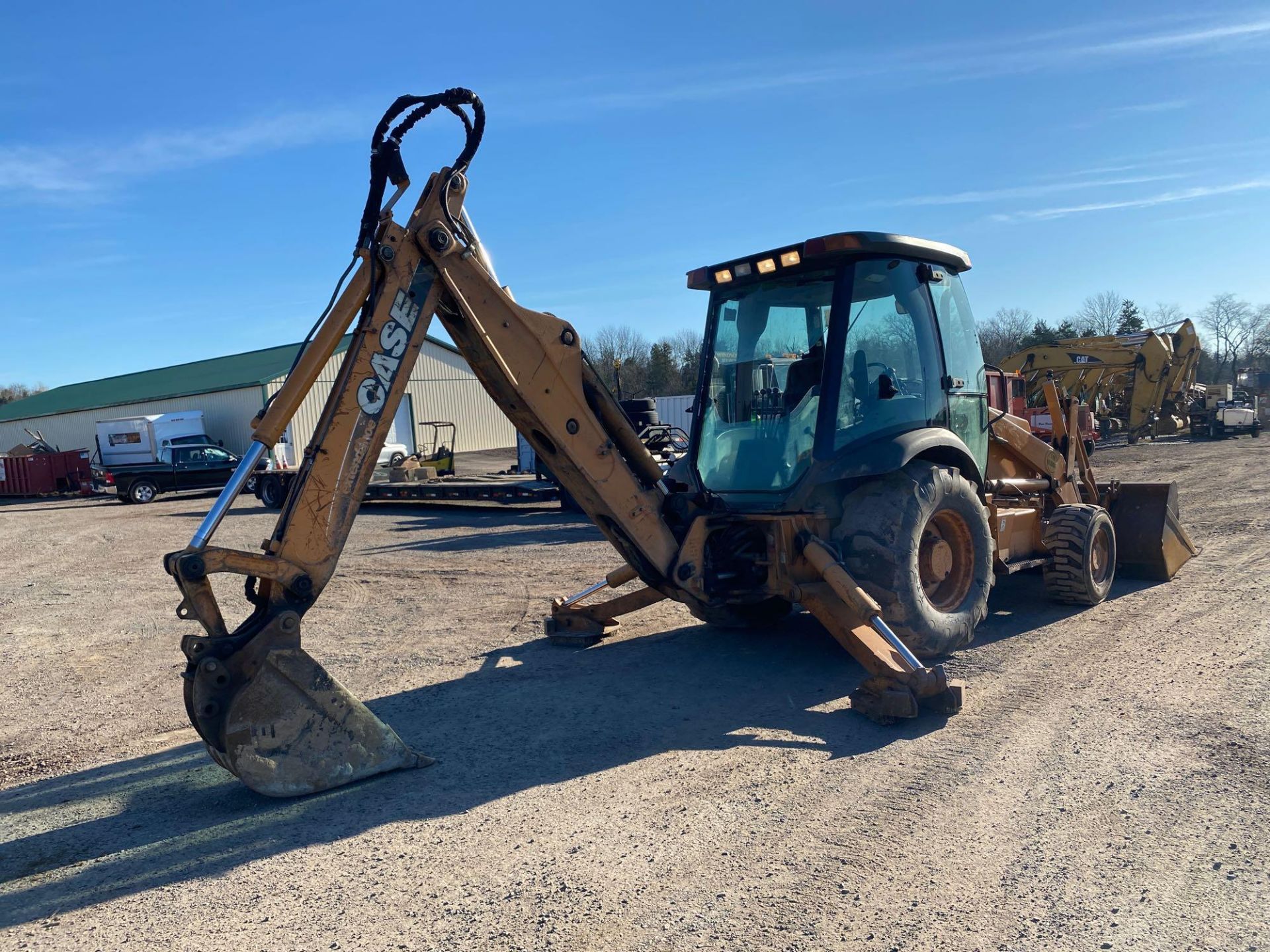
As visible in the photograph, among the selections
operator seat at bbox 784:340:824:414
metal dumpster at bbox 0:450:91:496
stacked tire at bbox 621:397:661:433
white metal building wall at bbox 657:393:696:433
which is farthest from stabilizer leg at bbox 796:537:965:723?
white metal building wall at bbox 657:393:696:433

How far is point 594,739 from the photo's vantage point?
522 centimetres

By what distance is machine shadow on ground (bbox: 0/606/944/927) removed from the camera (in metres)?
4.00

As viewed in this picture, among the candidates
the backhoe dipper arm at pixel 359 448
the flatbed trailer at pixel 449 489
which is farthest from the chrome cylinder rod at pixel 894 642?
the flatbed trailer at pixel 449 489

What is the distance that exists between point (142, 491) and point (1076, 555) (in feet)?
82.8

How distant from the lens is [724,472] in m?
6.71

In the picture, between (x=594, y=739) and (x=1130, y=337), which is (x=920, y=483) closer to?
(x=594, y=739)

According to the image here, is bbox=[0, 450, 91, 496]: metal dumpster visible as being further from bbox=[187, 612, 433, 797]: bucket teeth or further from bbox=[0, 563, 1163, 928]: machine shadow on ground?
bbox=[187, 612, 433, 797]: bucket teeth

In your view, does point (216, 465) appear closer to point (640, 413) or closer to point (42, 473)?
point (42, 473)

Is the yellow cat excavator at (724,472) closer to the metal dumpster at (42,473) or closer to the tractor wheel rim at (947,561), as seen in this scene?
the tractor wheel rim at (947,561)

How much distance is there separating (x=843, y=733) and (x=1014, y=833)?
4.37 ft

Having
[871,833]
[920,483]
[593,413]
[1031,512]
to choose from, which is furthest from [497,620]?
[871,833]

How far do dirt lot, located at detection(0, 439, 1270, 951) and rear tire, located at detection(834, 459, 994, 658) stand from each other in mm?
394

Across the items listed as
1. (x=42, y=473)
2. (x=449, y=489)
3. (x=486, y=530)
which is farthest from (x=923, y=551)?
(x=42, y=473)

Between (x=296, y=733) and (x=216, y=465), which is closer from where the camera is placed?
(x=296, y=733)
